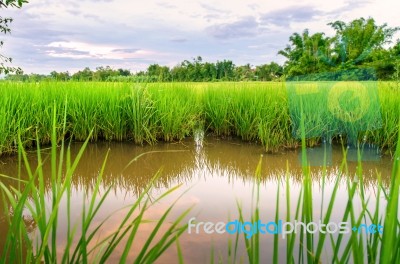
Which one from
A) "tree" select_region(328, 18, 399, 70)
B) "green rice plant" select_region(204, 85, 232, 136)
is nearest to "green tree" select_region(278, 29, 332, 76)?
"tree" select_region(328, 18, 399, 70)

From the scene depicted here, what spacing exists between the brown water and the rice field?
0.21 meters

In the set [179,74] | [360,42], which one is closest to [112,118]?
[179,74]

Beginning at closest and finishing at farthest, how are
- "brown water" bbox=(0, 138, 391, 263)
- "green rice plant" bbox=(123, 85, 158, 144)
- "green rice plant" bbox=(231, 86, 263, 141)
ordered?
"brown water" bbox=(0, 138, 391, 263) < "green rice plant" bbox=(123, 85, 158, 144) < "green rice plant" bbox=(231, 86, 263, 141)

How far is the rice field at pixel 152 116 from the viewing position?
3.74 meters

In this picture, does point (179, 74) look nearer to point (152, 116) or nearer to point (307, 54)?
point (152, 116)

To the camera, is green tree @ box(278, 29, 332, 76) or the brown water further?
green tree @ box(278, 29, 332, 76)

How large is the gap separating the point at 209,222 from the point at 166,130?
2.36 meters

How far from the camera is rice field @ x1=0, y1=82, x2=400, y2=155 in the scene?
3.74 m

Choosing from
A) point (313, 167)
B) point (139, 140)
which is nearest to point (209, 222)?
point (313, 167)

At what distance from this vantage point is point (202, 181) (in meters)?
2.71

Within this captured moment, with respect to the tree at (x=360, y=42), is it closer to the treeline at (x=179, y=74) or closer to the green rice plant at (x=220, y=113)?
the treeline at (x=179, y=74)

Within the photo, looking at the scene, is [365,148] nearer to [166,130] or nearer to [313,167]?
[313,167]

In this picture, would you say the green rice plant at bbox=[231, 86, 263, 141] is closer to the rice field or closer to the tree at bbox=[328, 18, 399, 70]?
the rice field

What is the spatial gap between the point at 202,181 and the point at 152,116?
1.77 metres
